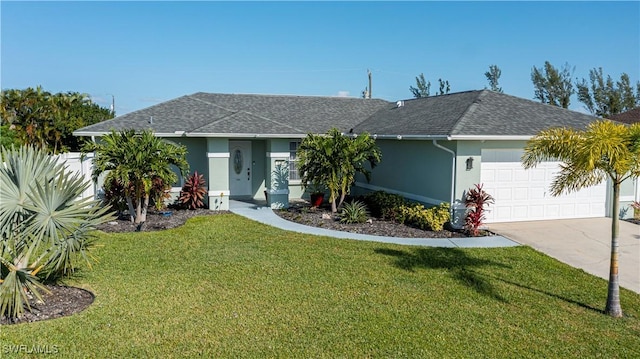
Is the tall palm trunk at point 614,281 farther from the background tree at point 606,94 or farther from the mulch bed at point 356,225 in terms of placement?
the background tree at point 606,94

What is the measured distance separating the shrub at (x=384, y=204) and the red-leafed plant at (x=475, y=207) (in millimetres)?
2392

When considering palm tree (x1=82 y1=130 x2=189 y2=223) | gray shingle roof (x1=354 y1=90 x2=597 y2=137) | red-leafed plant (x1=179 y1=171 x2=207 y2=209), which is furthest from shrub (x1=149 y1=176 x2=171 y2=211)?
gray shingle roof (x1=354 y1=90 x2=597 y2=137)

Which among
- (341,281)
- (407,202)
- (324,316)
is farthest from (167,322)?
(407,202)

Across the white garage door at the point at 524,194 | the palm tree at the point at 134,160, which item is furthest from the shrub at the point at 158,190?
the white garage door at the point at 524,194

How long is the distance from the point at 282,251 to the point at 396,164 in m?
7.31

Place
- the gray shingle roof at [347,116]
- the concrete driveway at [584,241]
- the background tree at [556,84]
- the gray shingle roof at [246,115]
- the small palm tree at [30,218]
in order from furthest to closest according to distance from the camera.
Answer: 1. the background tree at [556,84]
2. the gray shingle roof at [246,115]
3. the gray shingle roof at [347,116]
4. the concrete driveway at [584,241]
5. the small palm tree at [30,218]

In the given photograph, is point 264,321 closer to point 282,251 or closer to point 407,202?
point 282,251

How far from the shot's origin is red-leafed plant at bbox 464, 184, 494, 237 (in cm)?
1313

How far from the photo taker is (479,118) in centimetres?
1475

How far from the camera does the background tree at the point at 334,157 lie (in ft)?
51.0

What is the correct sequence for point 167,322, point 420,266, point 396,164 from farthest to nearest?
point 396,164
point 420,266
point 167,322

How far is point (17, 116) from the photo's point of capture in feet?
90.8

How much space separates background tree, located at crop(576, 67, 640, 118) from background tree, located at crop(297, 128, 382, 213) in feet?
110

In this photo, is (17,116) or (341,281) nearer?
(341,281)
